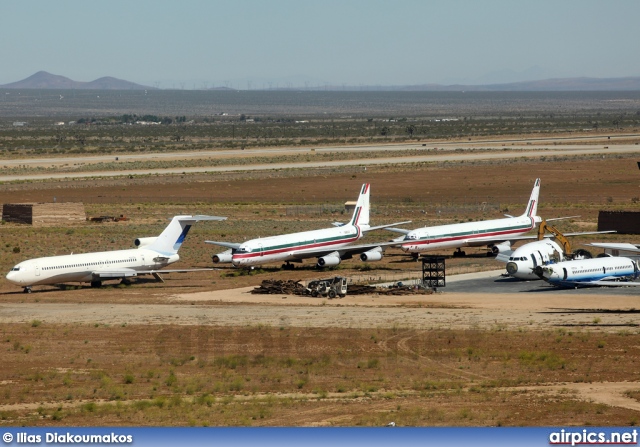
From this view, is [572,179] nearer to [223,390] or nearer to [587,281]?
[587,281]

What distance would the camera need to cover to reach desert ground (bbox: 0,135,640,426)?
1594 inches

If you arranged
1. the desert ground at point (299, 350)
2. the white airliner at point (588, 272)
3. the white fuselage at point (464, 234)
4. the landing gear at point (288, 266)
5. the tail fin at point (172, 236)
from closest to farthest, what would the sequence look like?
the desert ground at point (299, 350) → the white airliner at point (588, 272) → the tail fin at point (172, 236) → the landing gear at point (288, 266) → the white fuselage at point (464, 234)

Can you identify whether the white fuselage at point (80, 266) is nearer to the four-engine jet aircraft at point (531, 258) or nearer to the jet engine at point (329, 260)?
the jet engine at point (329, 260)

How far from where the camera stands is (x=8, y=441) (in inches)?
971

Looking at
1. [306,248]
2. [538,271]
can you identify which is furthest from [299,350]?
[306,248]

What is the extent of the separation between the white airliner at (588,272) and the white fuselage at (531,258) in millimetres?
2896

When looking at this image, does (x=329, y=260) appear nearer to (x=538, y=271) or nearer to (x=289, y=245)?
(x=289, y=245)

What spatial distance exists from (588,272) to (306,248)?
2233 cm

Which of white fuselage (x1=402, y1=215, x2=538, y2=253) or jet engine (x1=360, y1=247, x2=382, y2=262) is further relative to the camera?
white fuselage (x1=402, y1=215, x2=538, y2=253)

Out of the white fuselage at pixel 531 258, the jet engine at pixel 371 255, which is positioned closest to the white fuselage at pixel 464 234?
the jet engine at pixel 371 255

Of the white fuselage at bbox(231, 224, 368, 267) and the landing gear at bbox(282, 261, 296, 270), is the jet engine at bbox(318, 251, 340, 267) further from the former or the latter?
the landing gear at bbox(282, 261, 296, 270)

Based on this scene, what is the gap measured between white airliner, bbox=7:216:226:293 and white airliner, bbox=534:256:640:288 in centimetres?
2459

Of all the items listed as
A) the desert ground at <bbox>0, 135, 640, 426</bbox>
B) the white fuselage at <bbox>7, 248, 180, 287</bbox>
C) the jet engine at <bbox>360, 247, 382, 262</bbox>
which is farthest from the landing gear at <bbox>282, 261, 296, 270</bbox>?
the white fuselage at <bbox>7, 248, 180, 287</bbox>

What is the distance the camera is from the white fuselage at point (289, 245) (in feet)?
262
